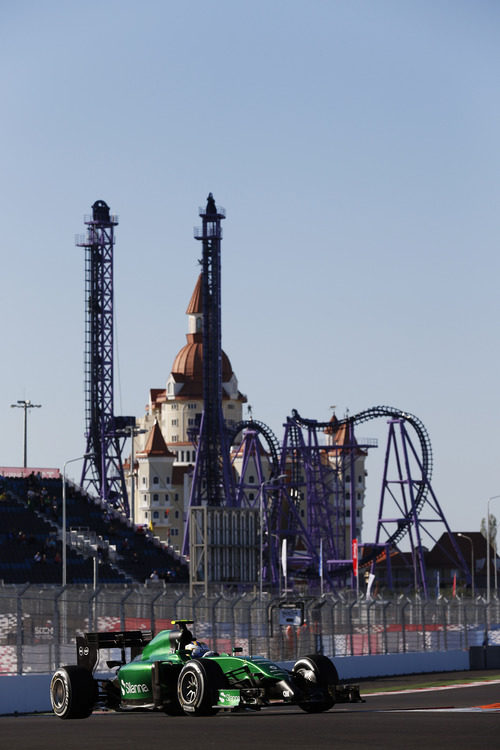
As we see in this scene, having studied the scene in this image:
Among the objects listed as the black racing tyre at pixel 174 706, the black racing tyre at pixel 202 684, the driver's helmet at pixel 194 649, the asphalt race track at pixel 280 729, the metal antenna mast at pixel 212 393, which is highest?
the metal antenna mast at pixel 212 393

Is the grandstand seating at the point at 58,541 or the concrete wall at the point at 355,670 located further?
the grandstand seating at the point at 58,541

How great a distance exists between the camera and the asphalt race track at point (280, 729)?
55.3ft

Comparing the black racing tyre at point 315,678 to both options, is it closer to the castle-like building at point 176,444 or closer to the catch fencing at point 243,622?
the catch fencing at point 243,622

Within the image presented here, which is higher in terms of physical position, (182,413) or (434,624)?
(182,413)

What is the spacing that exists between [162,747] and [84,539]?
6485cm

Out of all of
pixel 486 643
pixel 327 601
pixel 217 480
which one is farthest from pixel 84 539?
pixel 327 601

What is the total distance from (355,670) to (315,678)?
709 inches

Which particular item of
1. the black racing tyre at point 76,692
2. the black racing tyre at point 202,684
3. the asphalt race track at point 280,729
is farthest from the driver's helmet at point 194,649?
the black racing tyre at point 76,692

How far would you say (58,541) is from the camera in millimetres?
78188

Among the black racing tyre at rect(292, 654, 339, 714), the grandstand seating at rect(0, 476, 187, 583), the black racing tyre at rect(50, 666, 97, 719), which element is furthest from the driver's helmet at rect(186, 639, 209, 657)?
the grandstand seating at rect(0, 476, 187, 583)

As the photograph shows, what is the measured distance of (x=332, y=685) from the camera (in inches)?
859

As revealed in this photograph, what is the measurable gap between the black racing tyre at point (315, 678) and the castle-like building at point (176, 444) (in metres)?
150

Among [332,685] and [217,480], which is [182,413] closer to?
[217,480]

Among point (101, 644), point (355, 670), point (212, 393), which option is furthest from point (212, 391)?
point (101, 644)
